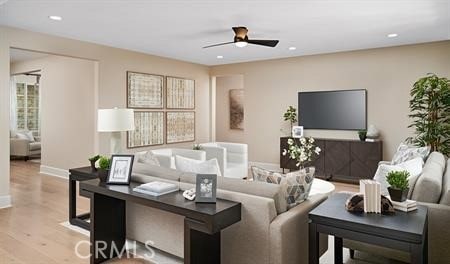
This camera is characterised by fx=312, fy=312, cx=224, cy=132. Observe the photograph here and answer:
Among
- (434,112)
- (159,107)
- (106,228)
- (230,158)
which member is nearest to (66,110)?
(159,107)

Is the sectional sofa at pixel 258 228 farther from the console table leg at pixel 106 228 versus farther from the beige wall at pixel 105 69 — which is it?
the beige wall at pixel 105 69

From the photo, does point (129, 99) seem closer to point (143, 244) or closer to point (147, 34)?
point (147, 34)

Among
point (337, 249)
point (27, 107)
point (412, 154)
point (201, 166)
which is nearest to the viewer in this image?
point (337, 249)

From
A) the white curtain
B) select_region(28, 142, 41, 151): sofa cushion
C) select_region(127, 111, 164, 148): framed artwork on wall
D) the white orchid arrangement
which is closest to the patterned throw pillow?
the white orchid arrangement

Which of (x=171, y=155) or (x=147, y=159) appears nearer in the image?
(x=147, y=159)

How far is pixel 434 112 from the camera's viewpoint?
17.0ft

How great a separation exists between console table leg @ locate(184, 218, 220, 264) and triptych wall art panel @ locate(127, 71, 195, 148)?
14.5 ft

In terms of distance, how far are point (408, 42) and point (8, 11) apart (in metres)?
6.16

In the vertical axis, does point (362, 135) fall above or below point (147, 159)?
above

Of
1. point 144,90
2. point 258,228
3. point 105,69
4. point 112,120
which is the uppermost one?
point 105,69

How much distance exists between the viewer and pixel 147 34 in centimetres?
501

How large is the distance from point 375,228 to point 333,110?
495 cm

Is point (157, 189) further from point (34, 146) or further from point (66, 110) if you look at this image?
point (34, 146)

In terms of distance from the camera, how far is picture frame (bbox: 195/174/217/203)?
2.21 meters
